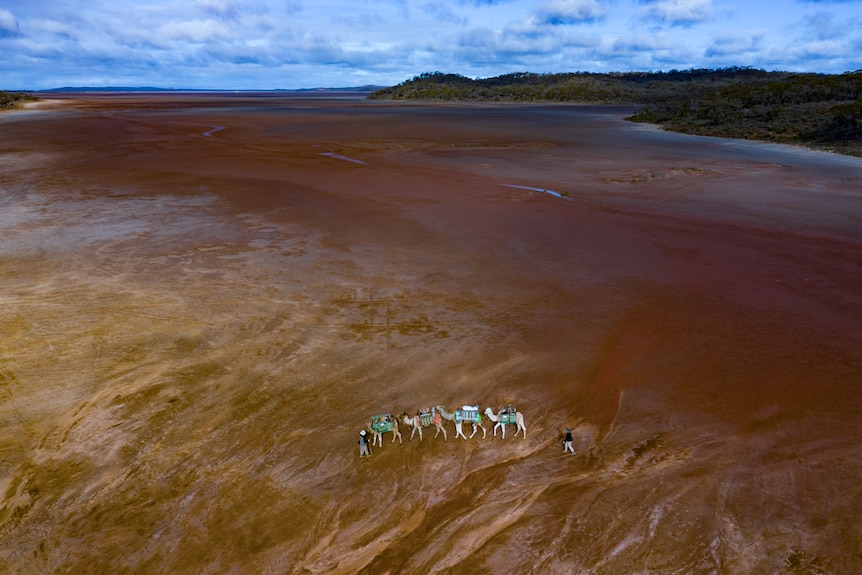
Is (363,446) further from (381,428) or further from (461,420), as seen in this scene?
(461,420)

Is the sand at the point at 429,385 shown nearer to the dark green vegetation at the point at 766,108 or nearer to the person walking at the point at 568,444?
the person walking at the point at 568,444

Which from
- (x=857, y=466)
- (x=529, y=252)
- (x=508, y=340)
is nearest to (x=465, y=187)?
(x=529, y=252)

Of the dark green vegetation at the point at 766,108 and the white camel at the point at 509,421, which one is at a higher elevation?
the dark green vegetation at the point at 766,108

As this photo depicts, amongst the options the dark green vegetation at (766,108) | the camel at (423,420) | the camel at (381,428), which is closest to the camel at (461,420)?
the camel at (423,420)

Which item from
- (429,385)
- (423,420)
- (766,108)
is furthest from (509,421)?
(766,108)

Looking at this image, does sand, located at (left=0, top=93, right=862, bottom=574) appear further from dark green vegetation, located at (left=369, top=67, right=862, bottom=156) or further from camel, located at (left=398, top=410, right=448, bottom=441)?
dark green vegetation, located at (left=369, top=67, right=862, bottom=156)

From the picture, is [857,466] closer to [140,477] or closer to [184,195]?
[140,477]

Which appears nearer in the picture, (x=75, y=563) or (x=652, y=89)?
(x=75, y=563)
